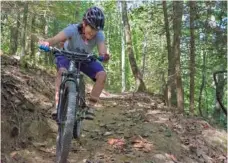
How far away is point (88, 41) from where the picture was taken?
4.87 m

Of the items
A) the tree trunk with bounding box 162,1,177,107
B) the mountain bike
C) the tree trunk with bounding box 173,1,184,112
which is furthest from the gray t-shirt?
the tree trunk with bounding box 162,1,177,107

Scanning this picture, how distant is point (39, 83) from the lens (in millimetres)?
7949

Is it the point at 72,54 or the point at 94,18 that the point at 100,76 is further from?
the point at 94,18

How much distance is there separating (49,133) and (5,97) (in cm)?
92

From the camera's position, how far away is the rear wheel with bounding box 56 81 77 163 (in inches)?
163

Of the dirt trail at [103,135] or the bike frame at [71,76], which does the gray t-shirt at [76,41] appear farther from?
the dirt trail at [103,135]

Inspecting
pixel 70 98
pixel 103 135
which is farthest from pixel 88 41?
pixel 103 135

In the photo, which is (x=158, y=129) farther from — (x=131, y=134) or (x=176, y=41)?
(x=176, y=41)

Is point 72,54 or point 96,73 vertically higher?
point 72,54

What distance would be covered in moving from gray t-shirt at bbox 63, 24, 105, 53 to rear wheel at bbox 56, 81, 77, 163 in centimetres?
65

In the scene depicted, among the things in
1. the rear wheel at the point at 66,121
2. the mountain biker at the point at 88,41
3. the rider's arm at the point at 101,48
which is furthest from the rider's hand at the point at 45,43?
the rider's arm at the point at 101,48

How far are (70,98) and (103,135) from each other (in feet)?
6.91

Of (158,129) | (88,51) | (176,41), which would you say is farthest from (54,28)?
(88,51)

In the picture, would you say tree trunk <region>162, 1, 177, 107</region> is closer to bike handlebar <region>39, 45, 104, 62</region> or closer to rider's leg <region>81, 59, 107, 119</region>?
rider's leg <region>81, 59, 107, 119</region>
